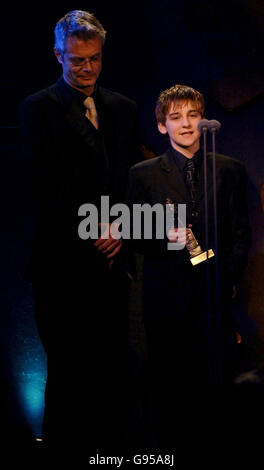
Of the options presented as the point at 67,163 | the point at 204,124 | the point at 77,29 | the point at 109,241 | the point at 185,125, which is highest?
the point at 77,29

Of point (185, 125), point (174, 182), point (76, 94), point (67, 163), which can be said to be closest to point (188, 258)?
point (174, 182)

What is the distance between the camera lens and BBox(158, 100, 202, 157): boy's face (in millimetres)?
2679

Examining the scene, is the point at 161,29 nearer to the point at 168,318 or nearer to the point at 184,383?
the point at 168,318

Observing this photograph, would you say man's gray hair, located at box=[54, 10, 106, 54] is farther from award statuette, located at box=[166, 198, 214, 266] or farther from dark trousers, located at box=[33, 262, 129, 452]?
dark trousers, located at box=[33, 262, 129, 452]

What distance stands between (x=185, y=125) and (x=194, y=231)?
19.6 inches

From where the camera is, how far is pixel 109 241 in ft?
9.14

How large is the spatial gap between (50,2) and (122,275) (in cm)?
148

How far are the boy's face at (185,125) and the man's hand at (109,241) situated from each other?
1.64ft

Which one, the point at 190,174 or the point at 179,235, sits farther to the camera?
the point at 190,174

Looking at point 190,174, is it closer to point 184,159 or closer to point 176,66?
point 184,159

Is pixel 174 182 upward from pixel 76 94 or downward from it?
downward

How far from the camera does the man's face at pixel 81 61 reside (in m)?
2.61

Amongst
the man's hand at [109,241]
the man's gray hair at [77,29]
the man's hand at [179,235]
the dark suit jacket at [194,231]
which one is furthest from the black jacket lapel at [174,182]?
the man's gray hair at [77,29]

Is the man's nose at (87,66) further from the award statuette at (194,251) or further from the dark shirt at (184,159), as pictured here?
the award statuette at (194,251)
